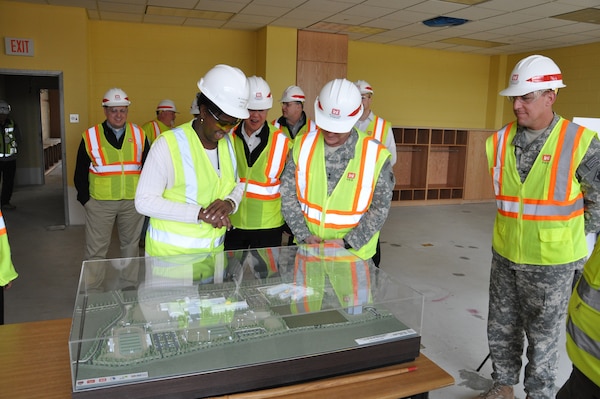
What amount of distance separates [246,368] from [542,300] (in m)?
1.71

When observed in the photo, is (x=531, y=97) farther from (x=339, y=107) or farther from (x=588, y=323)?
(x=588, y=323)

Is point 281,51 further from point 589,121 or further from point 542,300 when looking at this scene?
point 542,300

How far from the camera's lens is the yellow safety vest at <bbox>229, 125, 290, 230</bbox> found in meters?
3.15

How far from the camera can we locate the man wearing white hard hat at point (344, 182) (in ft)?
7.55

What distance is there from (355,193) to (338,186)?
3.5 inches

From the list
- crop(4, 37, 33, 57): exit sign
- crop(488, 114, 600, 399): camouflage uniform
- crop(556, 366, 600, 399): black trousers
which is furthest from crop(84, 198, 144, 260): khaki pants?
crop(4, 37, 33, 57): exit sign

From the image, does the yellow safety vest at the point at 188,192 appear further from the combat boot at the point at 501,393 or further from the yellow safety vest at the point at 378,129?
the yellow safety vest at the point at 378,129

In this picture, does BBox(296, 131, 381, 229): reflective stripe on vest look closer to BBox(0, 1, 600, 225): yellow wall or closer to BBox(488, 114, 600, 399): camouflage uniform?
BBox(488, 114, 600, 399): camouflage uniform

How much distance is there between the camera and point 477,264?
5430mm

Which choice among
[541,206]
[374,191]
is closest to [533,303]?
[541,206]

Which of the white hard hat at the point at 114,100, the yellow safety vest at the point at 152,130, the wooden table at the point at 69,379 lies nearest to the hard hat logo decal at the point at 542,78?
the wooden table at the point at 69,379

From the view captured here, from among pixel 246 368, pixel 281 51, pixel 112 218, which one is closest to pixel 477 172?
pixel 281 51

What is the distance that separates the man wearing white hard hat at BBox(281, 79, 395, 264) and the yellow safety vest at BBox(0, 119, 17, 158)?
6953mm

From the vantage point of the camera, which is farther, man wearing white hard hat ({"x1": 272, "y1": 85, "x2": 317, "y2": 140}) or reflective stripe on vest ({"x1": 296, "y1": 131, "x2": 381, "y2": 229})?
man wearing white hard hat ({"x1": 272, "y1": 85, "x2": 317, "y2": 140})
